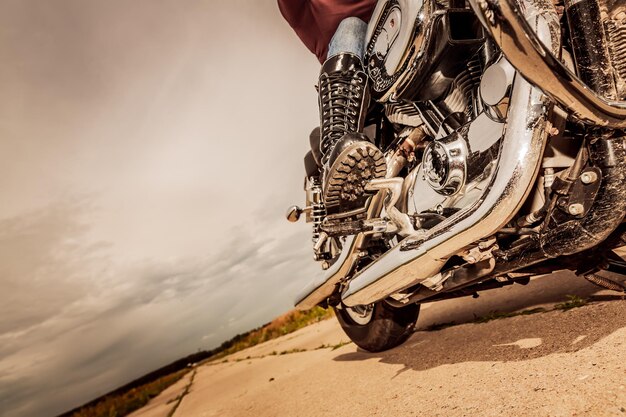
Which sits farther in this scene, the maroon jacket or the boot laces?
the maroon jacket

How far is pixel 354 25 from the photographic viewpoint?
1613 mm

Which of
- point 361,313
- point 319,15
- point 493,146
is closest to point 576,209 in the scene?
point 493,146

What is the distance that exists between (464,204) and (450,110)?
0.41m

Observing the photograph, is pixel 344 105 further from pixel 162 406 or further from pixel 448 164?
pixel 162 406

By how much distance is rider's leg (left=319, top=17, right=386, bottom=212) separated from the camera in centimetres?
142

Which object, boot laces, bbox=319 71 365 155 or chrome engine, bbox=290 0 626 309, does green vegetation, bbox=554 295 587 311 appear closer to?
chrome engine, bbox=290 0 626 309

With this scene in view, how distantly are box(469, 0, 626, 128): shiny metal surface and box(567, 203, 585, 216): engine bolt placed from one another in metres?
0.18

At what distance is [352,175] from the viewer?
138 centimetres

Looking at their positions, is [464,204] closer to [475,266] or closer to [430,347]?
[475,266]

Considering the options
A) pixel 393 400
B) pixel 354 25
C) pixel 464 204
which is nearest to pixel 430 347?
pixel 393 400

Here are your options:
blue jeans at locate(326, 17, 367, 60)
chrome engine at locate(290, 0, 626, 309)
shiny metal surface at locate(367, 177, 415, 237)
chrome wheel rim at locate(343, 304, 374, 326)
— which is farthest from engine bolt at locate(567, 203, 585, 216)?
chrome wheel rim at locate(343, 304, 374, 326)

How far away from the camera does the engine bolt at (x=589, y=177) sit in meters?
0.82

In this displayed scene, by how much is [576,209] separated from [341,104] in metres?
0.94

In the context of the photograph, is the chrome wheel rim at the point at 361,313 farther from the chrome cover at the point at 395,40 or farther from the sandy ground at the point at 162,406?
the sandy ground at the point at 162,406
